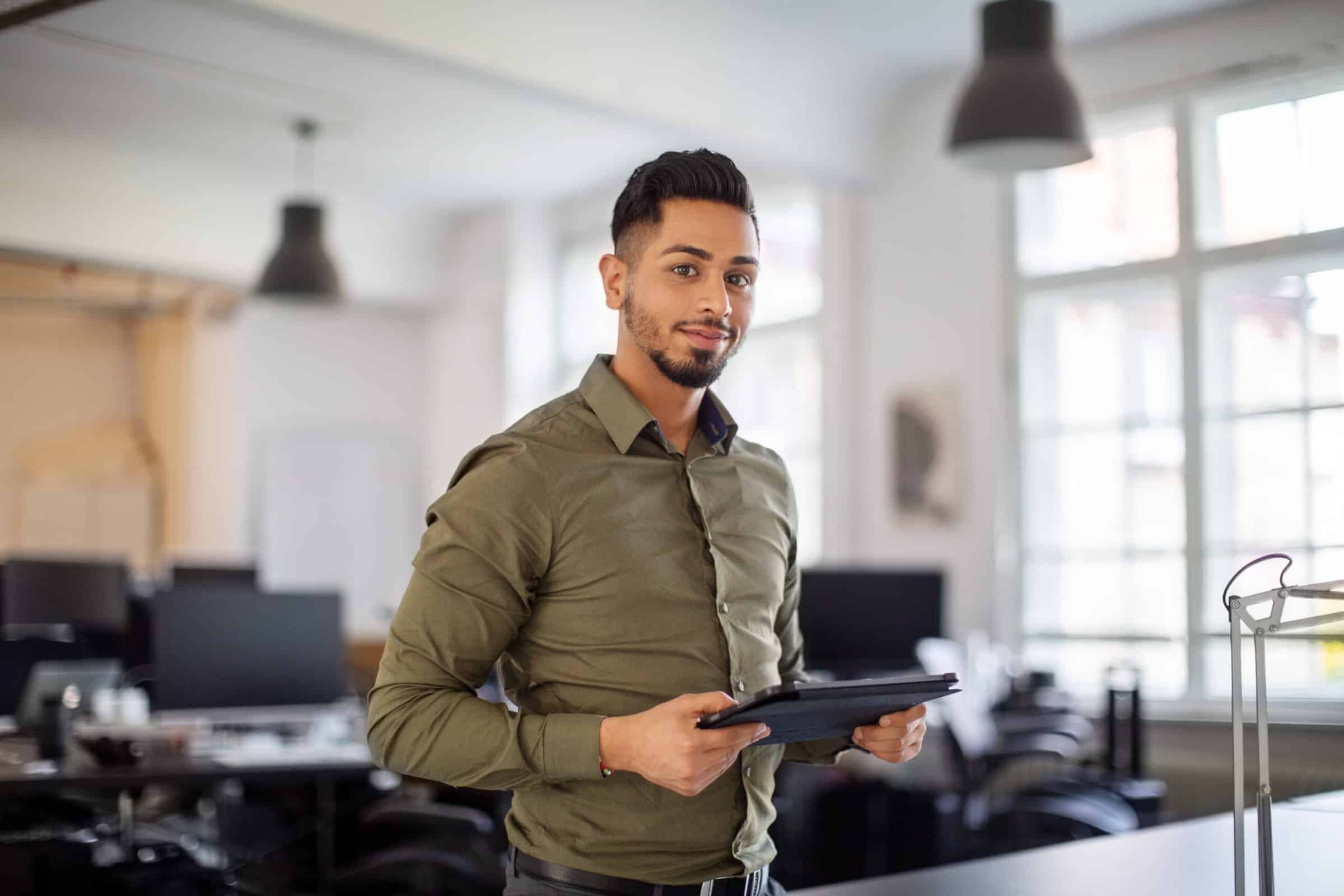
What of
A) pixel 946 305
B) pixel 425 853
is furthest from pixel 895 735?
pixel 946 305

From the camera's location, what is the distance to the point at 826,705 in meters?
1.47

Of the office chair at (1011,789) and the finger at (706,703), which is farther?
the office chair at (1011,789)

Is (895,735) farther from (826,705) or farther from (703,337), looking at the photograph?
(703,337)

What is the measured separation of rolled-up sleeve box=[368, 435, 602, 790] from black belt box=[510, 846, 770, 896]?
11 centimetres

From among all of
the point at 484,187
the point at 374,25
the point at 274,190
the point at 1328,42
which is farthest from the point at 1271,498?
the point at 274,190

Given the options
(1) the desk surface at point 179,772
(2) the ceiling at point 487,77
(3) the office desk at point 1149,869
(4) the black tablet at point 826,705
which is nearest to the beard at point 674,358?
(4) the black tablet at point 826,705

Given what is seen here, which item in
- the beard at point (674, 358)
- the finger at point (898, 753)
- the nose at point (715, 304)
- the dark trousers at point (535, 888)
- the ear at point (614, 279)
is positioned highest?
the ear at point (614, 279)

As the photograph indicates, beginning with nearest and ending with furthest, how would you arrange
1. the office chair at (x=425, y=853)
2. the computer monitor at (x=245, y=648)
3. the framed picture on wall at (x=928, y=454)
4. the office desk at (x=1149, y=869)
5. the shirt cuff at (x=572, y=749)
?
1. the shirt cuff at (x=572, y=749)
2. the office desk at (x=1149, y=869)
3. the office chair at (x=425, y=853)
4. the computer monitor at (x=245, y=648)
5. the framed picture on wall at (x=928, y=454)

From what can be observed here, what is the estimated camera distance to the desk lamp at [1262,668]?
5.42ft

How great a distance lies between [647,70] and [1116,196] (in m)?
2.26

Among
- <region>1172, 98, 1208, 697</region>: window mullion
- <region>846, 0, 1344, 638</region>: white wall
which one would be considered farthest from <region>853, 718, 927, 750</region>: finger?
<region>846, 0, 1344, 638</region>: white wall

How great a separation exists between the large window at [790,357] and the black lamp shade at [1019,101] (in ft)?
10.2

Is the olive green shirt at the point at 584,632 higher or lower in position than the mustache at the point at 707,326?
lower

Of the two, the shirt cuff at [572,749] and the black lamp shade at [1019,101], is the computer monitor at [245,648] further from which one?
the shirt cuff at [572,749]
